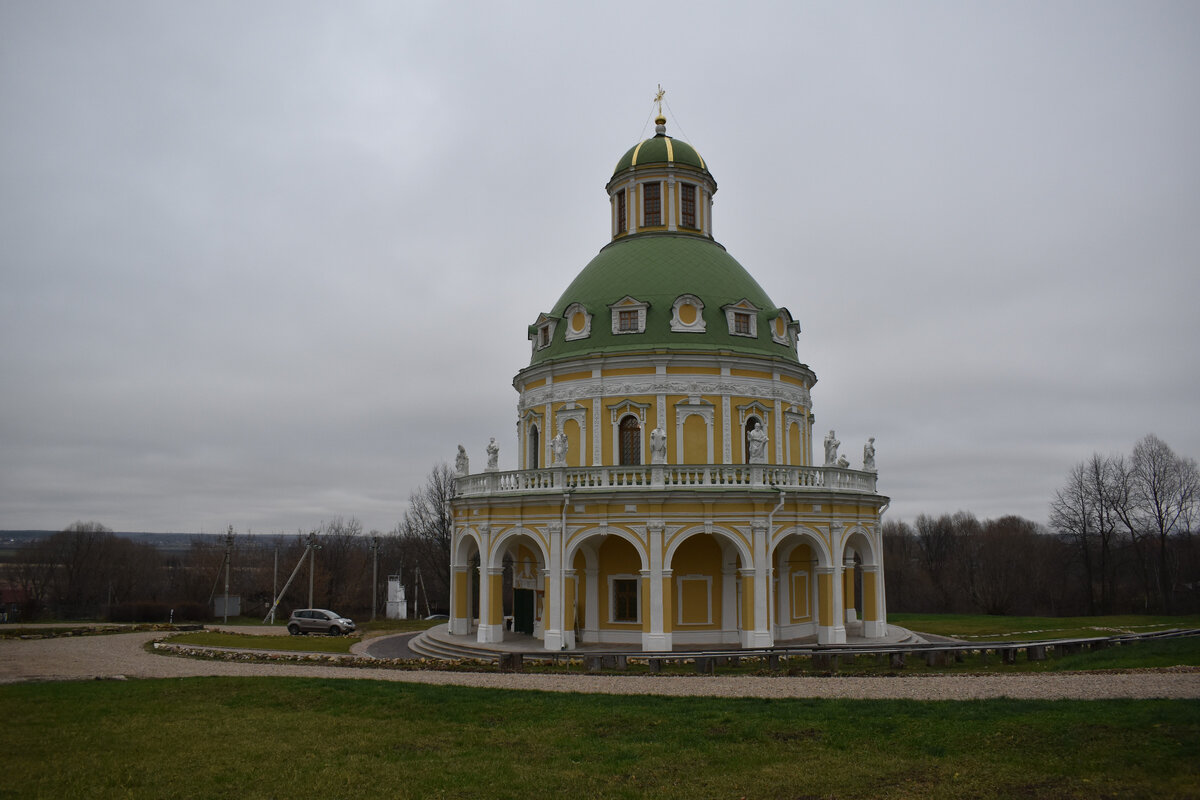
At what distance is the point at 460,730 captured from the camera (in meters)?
13.6

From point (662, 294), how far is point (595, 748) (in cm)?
2000

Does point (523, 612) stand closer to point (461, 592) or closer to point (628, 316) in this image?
point (461, 592)

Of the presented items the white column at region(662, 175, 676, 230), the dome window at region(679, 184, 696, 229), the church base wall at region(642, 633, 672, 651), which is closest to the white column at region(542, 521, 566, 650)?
the church base wall at region(642, 633, 672, 651)

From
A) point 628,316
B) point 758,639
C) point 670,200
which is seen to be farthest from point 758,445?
point 670,200

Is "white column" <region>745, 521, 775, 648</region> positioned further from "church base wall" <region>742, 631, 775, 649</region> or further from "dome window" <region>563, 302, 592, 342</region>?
"dome window" <region>563, 302, 592, 342</region>

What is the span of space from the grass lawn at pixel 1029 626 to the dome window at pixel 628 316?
15.6m

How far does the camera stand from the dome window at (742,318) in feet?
98.1

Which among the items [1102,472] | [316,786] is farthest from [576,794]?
[1102,472]

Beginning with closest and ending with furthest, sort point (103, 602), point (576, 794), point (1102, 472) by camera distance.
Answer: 1. point (576, 794)
2. point (1102, 472)
3. point (103, 602)

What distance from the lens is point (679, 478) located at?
2539cm

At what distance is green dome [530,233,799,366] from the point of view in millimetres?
29531

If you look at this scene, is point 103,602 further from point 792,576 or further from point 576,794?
point 576,794

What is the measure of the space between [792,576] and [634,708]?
46.7ft

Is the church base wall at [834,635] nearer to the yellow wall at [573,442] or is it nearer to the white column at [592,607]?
the white column at [592,607]
